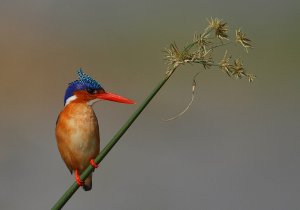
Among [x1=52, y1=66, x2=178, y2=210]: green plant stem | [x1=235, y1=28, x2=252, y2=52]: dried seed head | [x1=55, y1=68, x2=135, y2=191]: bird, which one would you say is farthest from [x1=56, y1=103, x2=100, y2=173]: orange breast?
[x1=235, y1=28, x2=252, y2=52]: dried seed head

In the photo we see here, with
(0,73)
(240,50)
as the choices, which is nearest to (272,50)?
(240,50)

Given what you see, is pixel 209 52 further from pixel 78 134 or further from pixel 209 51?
pixel 78 134

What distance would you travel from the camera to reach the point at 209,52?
107 centimetres

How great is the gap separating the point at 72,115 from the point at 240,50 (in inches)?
176

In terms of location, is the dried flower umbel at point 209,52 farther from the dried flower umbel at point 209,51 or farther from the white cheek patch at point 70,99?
the white cheek patch at point 70,99

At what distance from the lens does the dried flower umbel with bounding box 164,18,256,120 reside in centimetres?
104

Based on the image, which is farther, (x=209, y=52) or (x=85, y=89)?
(x=85, y=89)

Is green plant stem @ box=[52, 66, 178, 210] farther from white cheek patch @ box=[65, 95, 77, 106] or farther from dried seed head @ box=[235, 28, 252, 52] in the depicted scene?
white cheek patch @ box=[65, 95, 77, 106]

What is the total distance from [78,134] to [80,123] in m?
0.02

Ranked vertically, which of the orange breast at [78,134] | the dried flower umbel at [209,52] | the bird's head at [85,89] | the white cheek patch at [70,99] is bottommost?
the orange breast at [78,134]

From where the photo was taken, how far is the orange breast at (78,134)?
4.32ft

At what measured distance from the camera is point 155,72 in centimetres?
538

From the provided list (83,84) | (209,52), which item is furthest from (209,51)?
(83,84)

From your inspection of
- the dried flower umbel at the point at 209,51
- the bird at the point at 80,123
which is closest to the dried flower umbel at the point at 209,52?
the dried flower umbel at the point at 209,51
